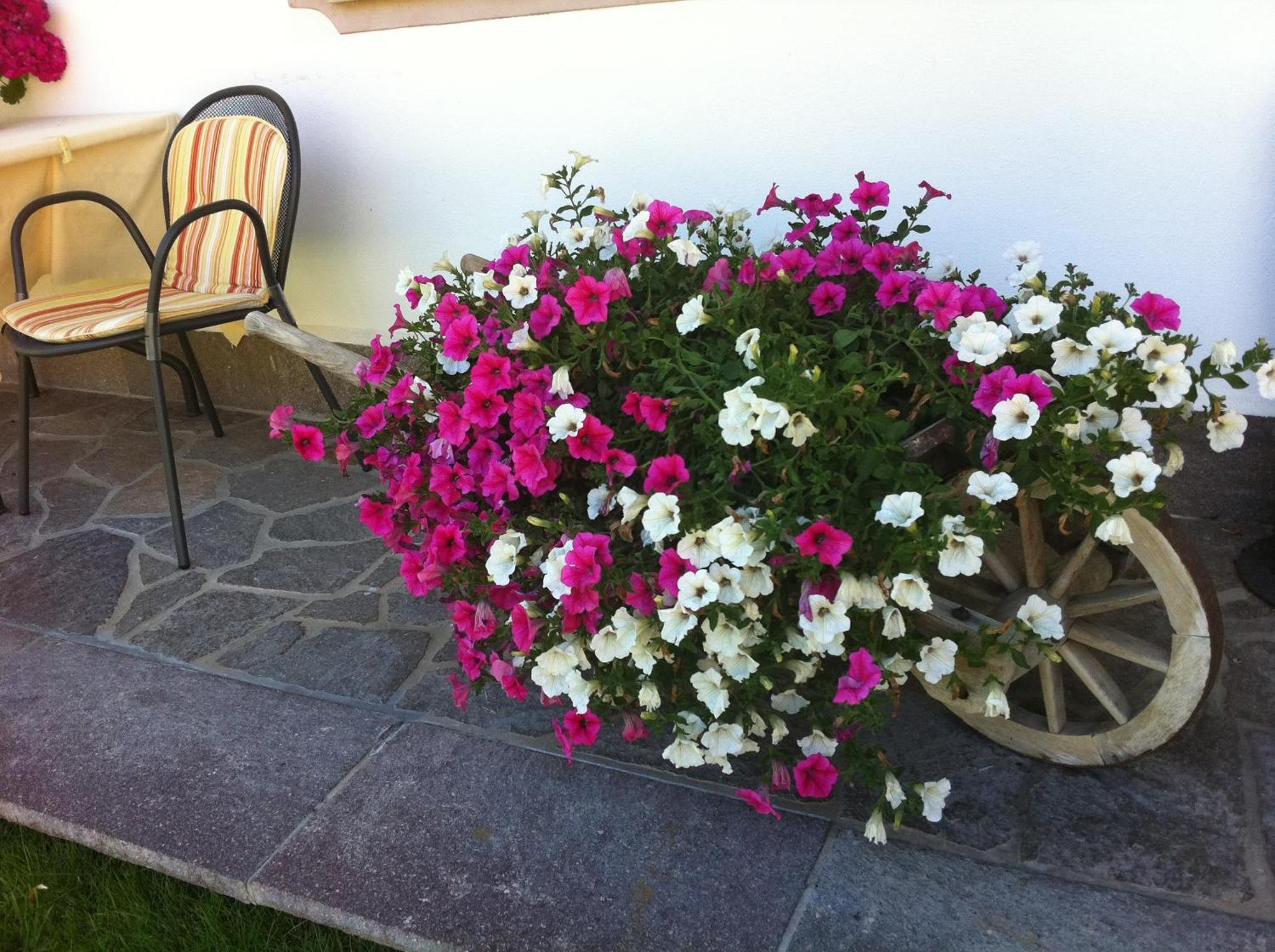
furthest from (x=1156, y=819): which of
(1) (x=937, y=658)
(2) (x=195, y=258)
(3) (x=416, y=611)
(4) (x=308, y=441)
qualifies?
A: (2) (x=195, y=258)

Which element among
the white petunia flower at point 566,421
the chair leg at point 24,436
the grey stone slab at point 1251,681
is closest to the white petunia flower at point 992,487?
the white petunia flower at point 566,421

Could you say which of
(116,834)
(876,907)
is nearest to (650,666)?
(876,907)

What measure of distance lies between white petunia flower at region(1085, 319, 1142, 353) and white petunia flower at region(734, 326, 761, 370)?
1.53 ft

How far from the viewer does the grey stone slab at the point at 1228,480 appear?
2551 mm

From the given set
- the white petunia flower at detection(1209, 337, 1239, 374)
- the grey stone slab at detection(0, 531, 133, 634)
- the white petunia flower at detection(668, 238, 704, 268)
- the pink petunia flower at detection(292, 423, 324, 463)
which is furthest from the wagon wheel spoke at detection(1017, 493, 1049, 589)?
the grey stone slab at detection(0, 531, 133, 634)

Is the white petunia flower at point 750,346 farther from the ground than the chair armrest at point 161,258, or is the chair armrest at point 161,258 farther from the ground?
the white petunia flower at point 750,346

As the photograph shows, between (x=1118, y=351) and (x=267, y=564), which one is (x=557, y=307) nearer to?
(x=1118, y=351)

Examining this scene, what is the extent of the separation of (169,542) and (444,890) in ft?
Result: 5.69

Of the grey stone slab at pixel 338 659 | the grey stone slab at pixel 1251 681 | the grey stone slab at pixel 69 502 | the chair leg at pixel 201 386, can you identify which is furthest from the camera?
the chair leg at pixel 201 386

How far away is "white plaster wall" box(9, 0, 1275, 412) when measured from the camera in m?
2.34

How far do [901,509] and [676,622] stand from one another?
0.36 metres

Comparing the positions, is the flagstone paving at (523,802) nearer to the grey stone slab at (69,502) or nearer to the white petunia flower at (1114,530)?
the grey stone slab at (69,502)

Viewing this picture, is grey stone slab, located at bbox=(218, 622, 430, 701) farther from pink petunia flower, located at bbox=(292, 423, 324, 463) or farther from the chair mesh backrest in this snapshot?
the chair mesh backrest

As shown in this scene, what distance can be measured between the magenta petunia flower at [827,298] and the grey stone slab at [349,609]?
4.65ft
